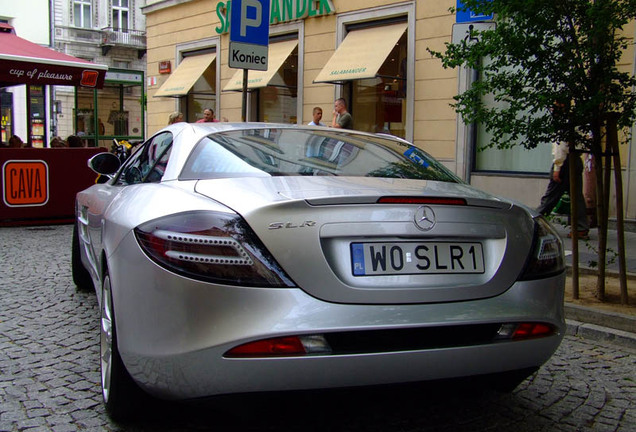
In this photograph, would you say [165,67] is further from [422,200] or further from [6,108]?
[422,200]

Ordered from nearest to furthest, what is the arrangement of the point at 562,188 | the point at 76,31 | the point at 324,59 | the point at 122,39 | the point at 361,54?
the point at 562,188, the point at 361,54, the point at 324,59, the point at 76,31, the point at 122,39

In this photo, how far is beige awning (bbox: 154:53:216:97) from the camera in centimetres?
1934

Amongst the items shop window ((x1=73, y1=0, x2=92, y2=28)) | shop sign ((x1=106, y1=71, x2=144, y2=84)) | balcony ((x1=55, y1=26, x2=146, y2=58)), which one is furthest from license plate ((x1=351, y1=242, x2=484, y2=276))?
shop window ((x1=73, y1=0, x2=92, y2=28))

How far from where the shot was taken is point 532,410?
3332 millimetres

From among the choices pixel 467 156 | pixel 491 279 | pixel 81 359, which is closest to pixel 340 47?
pixel 467 156

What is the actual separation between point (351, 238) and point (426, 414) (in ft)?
3.76

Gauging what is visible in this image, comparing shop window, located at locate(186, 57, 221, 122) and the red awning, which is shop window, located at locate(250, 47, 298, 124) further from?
the red awning

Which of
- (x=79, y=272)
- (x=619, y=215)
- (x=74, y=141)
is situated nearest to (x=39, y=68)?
(x=74, y=141)

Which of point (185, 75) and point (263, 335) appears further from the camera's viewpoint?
point (185, 75)

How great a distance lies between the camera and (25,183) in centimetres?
1045

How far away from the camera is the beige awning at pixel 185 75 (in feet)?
63.5

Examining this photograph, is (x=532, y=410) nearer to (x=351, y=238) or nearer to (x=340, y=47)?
(x=351, y=238)

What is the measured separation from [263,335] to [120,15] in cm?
5119

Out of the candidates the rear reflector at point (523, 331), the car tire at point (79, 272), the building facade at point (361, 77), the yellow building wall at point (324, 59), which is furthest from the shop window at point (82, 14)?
the rear reflector at point (523, 331)
